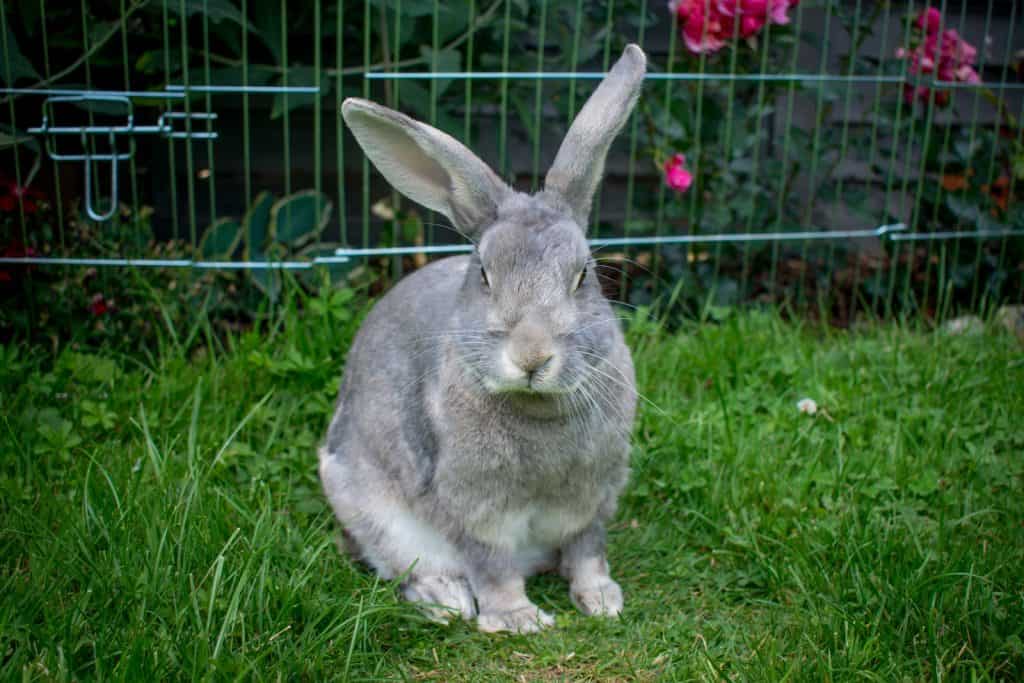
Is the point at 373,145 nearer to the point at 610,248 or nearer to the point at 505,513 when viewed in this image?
the point at 505,513

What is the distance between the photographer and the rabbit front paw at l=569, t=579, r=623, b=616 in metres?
2.81

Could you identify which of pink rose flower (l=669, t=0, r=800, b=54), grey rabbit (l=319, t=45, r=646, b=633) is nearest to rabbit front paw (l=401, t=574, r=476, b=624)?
grey rabbit (l=319, t=45, r=646, b=633)

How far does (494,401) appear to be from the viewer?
2.62 m

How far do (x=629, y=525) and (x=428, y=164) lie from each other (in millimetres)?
1321

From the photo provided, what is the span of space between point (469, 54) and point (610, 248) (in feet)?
3.60

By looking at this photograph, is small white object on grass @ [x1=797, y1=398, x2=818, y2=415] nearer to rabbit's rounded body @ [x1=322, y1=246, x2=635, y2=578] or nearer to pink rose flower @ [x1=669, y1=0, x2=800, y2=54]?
rabbit's rounded body @ [x1=322, y1=246, x2=635, y2=578]

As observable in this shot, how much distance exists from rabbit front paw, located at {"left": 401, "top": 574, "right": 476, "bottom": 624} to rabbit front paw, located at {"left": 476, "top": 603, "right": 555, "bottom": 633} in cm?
7

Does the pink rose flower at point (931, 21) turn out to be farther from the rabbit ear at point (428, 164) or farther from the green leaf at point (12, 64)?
the green leaf at point (12, 64)

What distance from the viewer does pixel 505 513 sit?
2.71 m

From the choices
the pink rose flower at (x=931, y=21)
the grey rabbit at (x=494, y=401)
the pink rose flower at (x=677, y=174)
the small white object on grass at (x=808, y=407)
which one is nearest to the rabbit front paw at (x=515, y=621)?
the grey rabbit at (x=494, y=401)

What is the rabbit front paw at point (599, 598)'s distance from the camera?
9.21ft

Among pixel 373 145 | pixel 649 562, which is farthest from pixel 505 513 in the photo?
pixel 373 145

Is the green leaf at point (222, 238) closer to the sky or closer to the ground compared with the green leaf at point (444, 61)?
closer to the ground

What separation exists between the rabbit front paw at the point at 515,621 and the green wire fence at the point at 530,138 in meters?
1.50
